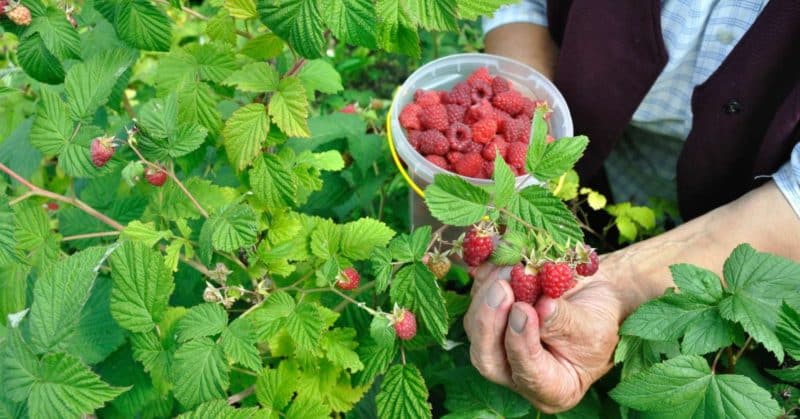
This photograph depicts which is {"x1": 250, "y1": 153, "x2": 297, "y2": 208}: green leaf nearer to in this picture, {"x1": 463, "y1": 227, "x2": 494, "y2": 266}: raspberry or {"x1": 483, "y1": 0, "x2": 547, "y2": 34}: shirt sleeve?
{"x1": 463, "y1": 227, "x2": 494, "y2": 266}: raspberry

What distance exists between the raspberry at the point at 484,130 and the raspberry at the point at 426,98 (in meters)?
0.10

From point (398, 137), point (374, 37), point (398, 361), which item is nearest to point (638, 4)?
point (398, 137)

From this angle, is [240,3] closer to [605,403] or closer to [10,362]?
[10,362]

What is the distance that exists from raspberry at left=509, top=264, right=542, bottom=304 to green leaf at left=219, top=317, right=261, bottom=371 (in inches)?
13.2

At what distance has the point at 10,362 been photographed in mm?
654

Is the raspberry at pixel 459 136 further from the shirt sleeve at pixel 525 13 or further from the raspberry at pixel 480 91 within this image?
the shirt sleeve at pixel 525 13

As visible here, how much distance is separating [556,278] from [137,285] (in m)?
0.50

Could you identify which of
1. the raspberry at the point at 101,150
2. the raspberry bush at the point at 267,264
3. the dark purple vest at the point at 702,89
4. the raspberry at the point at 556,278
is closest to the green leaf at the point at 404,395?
the raspberry bush at the point at 267,264

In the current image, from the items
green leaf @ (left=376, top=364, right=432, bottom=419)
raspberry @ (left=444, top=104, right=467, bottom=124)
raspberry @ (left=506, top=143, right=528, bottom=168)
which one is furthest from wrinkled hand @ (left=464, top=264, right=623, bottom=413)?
raspberry @ (left=444, top=104, right=467, bottom=124)

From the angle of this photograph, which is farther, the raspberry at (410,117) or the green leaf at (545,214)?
the raspberry at (410,117)

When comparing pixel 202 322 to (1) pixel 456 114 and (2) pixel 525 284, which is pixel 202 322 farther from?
(1) pixel 456 114

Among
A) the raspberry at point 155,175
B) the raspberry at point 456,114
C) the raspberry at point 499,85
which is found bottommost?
the raspberry at point 456,114

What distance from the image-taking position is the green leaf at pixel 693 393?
2.48ft

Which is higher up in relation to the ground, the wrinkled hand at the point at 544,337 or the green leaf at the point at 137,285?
the green leaf at the point at 137,285
